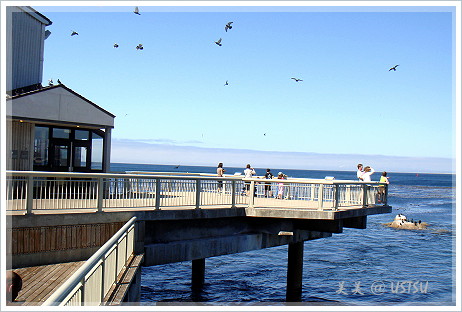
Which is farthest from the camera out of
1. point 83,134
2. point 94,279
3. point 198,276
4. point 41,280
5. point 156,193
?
point 198,276

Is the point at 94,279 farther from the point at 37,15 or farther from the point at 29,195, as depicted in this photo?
the point at 37,15

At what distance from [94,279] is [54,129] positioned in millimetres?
11866

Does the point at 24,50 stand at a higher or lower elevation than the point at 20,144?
higher

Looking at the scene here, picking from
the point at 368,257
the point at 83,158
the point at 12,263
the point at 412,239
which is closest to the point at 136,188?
the point at 12,263

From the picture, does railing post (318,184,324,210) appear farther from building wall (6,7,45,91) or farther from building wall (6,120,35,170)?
building wall (6,7,45,91)

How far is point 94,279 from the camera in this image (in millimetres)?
7289

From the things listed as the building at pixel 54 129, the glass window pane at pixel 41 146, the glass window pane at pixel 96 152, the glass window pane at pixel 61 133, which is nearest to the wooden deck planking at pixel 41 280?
the building at pixel 54 129

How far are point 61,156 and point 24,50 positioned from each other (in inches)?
255

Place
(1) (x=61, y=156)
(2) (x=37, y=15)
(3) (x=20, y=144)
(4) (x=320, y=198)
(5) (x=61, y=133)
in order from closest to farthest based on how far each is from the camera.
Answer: (4) (x=320, y=198) → (3) (x=20, y=144) → (5) (x=61, y=133) → (1) (x=61, y=156) → (2) (x=37, y=15)

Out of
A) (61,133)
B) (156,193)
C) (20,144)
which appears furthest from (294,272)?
(20,144)

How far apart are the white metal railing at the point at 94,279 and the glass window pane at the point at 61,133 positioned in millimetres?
8572

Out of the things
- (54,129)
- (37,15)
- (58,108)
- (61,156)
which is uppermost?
(37,15)

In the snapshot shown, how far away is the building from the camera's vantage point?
1680cm

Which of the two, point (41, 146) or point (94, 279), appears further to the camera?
point (41, 146)
